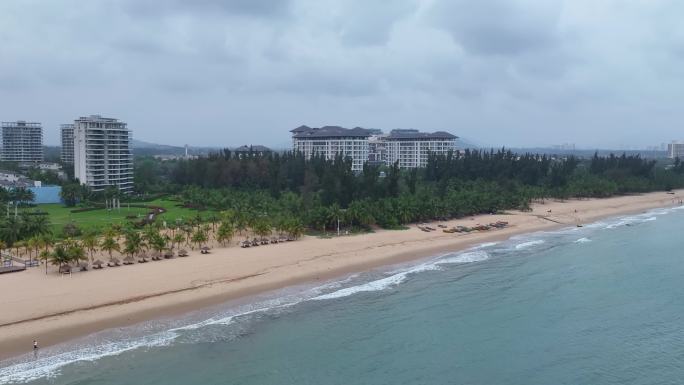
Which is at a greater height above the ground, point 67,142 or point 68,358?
point 67,142

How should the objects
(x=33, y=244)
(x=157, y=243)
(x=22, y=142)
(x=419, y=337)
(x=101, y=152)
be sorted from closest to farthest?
(x=419, y=337) → (x=33, y=244) → (x=157, y=243) → (x=101, y=152) → (x=22, y=142)

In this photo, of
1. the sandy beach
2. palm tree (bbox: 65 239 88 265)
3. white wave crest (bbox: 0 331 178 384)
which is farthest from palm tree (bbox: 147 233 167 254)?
white wave crest (bbox: 0 331 178 384)

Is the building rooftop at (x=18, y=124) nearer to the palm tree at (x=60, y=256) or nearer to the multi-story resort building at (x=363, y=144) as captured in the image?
the multi-story resort building at (x=363, y=144)

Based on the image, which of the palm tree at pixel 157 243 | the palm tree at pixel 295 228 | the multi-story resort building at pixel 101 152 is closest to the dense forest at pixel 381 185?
the palm tree at pixel 295 228

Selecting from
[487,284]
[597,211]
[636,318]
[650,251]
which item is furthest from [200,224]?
[597,211]

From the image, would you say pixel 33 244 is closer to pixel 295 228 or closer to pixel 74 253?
pixel 74 253

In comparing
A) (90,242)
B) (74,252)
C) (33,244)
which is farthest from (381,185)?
(33,244)

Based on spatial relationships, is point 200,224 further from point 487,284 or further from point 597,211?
point 597,211
